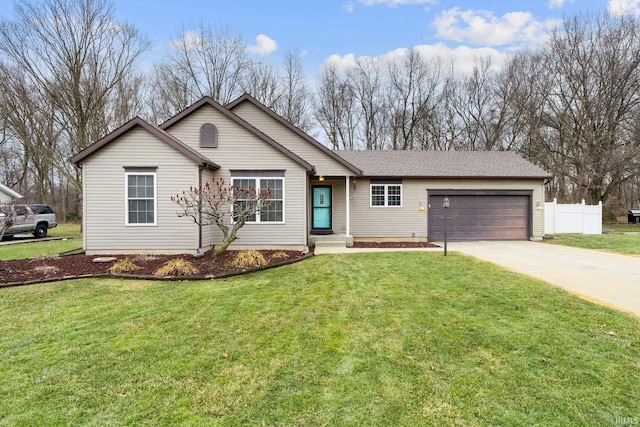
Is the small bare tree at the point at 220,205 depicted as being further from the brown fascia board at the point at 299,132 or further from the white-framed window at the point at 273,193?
the brown fascia board at the point at 299,132

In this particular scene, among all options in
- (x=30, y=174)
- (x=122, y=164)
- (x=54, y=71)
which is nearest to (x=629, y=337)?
(x=122, y=164)

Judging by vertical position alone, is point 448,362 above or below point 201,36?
below

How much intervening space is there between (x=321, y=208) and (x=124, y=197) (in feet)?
23.2

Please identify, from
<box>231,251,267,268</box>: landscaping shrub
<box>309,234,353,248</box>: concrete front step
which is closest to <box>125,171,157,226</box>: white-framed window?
<box>231,251,267,268</box>: landscaping shrub

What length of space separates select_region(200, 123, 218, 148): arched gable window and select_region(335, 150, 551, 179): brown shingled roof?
6003mm

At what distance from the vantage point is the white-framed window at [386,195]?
14.5 metres

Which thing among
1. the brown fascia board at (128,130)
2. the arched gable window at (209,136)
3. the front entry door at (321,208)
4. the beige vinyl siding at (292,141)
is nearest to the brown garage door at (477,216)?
the front entry door at (321,208)

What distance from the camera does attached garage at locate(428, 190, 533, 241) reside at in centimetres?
1459

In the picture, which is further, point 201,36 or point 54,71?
point 201,36

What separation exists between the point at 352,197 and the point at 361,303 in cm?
914

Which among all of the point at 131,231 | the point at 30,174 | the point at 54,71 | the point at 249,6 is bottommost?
the point at 131,231

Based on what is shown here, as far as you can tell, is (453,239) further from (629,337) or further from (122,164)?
(122,164)

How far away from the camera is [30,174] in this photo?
31203 mm

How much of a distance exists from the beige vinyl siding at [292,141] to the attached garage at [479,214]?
4679mm
